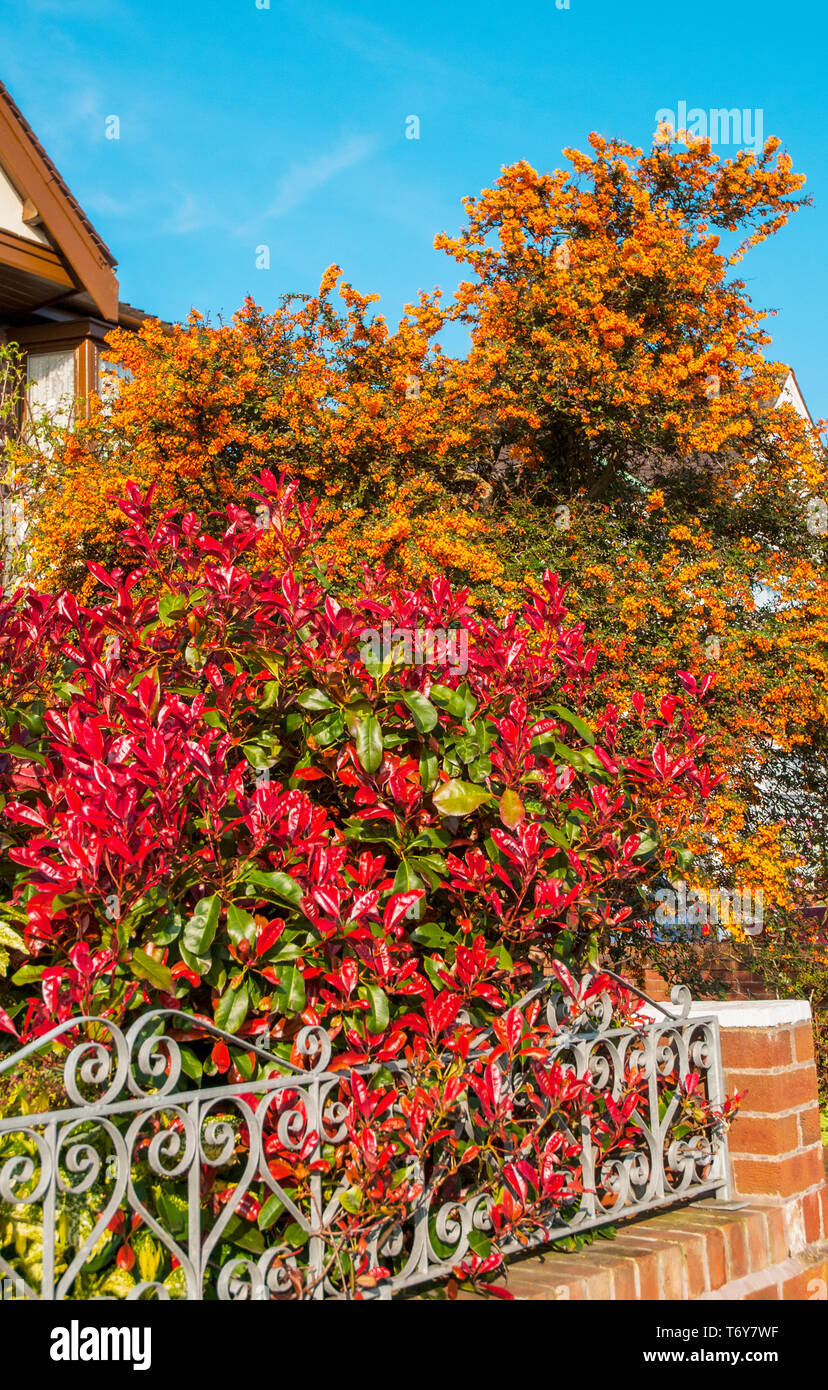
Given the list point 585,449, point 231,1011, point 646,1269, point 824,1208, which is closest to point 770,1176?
point 824,1208

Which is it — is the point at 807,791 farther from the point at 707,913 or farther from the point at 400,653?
the point at 400,653

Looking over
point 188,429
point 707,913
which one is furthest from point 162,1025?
point 188,429

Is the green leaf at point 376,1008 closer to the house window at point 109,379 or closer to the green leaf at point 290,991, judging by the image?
the green leaf at point 290,991

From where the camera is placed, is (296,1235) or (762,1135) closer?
(296,1235)

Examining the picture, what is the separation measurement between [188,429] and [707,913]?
16.7ft

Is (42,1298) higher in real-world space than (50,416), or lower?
lower

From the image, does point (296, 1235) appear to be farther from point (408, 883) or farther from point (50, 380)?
point (50, 380)

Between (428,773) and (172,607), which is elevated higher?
(172,607)

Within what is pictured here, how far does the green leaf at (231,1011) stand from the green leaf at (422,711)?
714mm

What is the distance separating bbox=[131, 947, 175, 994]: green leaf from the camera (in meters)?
2.10

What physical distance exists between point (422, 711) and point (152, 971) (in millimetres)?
849

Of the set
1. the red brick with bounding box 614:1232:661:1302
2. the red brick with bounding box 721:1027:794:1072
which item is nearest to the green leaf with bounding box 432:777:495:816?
the red brick with bounding box 614:1232:661:1302

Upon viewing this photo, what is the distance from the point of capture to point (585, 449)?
375 inches
